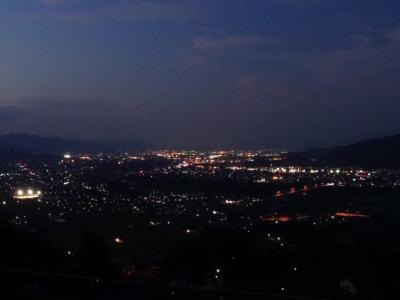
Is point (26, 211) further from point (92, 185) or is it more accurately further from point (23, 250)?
point (23, 250)

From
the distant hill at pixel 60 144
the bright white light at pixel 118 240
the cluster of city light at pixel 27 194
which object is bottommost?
the bright white light at pixel 118 240

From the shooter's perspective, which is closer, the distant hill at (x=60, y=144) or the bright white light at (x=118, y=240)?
the bright white light at (x=118, y=240)

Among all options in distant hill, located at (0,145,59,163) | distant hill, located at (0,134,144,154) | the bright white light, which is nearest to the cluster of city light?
the bright white light

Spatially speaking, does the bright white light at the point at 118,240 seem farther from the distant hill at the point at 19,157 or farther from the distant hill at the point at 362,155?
the distant hill at the point at 19,157

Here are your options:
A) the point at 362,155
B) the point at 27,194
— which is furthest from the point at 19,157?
the point at 362,155

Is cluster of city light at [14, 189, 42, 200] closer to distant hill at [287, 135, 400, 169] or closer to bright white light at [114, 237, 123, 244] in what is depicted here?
bright white light at [114, 237, 123, 244]

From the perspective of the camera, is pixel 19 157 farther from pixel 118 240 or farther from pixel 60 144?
pixel 118 240

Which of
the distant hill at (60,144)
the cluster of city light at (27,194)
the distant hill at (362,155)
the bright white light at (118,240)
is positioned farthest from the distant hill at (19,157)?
the bright white light at (118,240)
